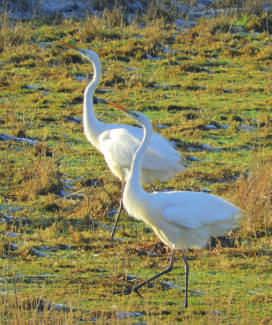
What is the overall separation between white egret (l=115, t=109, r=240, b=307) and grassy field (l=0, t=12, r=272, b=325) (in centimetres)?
43

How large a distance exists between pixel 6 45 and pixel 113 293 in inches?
442

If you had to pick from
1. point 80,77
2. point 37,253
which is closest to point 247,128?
point 80,77

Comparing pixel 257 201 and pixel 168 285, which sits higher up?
pixel 257 201

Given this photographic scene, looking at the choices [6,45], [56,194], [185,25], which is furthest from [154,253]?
[185,25]

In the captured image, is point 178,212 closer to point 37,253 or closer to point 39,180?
point 37,253

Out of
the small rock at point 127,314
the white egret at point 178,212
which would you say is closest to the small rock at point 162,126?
the white egret at point 178,212

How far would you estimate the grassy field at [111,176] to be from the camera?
27.7 feet

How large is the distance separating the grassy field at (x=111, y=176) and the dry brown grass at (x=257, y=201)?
2cm

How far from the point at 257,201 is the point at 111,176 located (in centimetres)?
249

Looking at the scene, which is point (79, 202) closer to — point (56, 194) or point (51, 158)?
point (56, 194)

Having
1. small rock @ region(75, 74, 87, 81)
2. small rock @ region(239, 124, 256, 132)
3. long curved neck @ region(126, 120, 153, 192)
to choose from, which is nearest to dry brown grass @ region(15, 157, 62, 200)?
long curved neck @ region(126, 120, 153, 192)

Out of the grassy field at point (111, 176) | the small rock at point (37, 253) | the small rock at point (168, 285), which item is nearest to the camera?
the grassy field at point (111, 176)

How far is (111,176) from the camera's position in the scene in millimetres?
12516

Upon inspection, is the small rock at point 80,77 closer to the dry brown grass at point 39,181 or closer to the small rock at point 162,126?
the small rock at point 162,126
